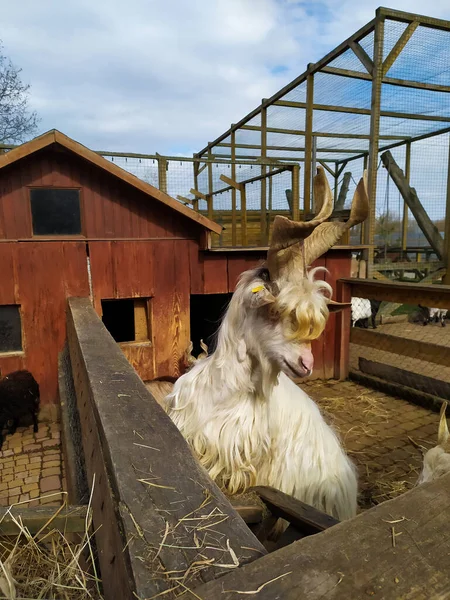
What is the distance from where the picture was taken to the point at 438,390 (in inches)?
206

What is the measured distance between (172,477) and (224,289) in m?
4.97

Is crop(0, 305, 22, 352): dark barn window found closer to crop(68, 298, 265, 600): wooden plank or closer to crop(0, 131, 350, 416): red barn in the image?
crop(0, 131, 350, 416): red barn

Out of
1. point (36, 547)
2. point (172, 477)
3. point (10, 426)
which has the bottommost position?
point (10, 426)

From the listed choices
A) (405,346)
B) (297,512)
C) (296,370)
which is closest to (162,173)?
(405,346)

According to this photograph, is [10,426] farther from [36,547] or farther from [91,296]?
[36,547]

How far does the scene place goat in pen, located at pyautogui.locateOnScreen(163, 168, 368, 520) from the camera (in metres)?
2.47

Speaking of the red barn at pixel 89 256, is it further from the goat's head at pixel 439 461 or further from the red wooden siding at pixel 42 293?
the goat's head at pixel 439 461

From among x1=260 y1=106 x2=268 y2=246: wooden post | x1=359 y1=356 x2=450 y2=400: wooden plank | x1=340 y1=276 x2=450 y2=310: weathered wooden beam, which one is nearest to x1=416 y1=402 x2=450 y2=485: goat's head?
x1=340 y1=276 x2=450 y2=310: weathered wooden beam

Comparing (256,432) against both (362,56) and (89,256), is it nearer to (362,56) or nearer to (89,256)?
(89,256)

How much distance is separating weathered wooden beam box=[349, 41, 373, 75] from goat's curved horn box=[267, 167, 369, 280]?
178 inches

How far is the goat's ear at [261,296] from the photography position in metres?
2.46

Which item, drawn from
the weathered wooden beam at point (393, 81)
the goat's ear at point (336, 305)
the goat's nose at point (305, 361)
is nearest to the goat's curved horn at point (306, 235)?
the goat's ear at point (336, 305)

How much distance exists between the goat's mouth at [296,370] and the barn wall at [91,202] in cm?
369

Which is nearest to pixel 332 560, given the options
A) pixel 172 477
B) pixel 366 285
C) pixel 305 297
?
pixel 172 477
